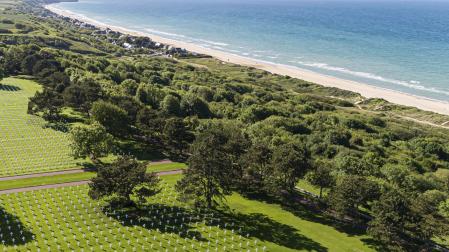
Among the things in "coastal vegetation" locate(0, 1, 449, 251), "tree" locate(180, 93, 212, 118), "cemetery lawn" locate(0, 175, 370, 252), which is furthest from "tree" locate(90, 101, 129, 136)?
"cemetery lawn" locate(0, 175, 370, 252)

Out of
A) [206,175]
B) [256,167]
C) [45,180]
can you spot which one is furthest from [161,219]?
[45,180]

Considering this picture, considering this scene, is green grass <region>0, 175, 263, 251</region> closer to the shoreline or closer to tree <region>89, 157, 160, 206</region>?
tree <region>89, 157, 160, 206</region>

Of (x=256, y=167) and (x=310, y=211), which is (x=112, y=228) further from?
(x=310, y=211)

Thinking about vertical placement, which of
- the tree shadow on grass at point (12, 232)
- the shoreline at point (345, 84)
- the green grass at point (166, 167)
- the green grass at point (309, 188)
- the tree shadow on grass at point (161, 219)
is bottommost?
the tree shadow on grass at point (12, 232)

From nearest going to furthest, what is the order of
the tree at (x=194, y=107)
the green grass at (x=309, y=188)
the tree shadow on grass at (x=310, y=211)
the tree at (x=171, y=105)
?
the tree shadow on grass at (x=310, y=211) < the green grass at (x=309, y=188) < the tree at (x=171, y=105) < the tree at (x=194, y=107)

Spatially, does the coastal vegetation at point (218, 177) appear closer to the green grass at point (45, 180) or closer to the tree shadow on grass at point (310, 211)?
the tree shadow on grass at point (310, 211)

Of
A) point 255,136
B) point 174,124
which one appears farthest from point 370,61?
point 174,124

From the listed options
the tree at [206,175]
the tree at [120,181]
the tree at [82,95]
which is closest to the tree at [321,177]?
the tree at [206,175]
